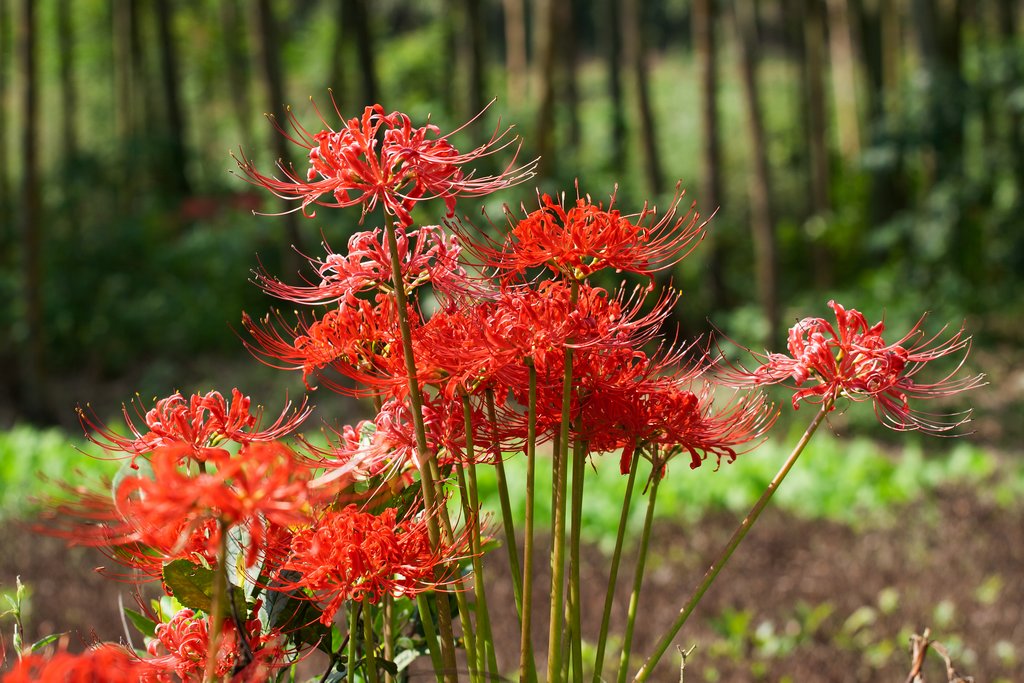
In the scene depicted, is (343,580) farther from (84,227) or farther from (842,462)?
(84,227)

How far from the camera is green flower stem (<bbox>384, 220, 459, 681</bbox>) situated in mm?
1262

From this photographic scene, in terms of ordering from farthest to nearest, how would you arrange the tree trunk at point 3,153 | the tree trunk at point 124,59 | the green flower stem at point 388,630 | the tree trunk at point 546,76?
the tree trunk at point 124,59, the tree trunk at point 3,153, the tree trunk at point 546,76, the green flower stem at point 388,630

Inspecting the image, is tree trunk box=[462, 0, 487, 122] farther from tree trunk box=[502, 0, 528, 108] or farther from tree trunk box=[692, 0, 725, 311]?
tree trunk box=[692, 0, 725, 311]

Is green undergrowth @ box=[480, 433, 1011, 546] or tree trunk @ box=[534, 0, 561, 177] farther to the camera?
tree trunk @ box=[534, 0, 561, 177]

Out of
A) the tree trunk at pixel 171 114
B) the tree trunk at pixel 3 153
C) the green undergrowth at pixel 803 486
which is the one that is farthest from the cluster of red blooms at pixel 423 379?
the tree trunk at pixel 171 114

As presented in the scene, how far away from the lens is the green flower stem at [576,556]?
1.41 meters

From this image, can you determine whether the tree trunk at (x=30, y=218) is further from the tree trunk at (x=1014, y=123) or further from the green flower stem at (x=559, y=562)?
the tree trunk at (x=1014, y=123)

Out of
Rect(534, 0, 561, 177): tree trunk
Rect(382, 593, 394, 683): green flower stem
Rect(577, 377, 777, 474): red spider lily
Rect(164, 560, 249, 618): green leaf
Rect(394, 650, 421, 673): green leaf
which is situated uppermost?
Rect(534, 0, 561, 177): tree trunk

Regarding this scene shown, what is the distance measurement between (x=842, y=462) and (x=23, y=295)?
23.8ft

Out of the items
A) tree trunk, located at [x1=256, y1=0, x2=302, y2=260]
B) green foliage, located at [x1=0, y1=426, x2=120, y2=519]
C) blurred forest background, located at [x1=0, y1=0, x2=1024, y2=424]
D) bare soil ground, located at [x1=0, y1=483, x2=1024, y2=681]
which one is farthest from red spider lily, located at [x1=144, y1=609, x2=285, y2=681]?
tree trunk, located at [x1=256, y1=0, x2=302, y2=260]

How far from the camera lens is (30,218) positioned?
30.6ft

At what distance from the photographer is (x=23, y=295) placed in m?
9.50

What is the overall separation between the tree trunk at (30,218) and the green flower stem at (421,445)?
878 centimetres

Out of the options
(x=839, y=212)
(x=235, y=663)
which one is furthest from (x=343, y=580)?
(x=839, y=212)
